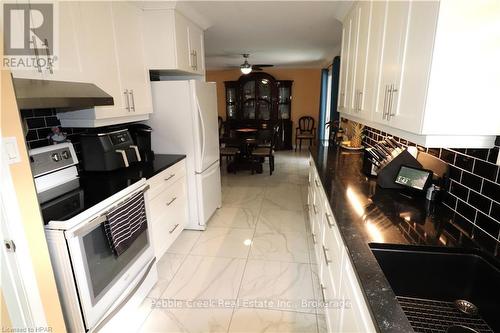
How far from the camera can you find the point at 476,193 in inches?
48.1

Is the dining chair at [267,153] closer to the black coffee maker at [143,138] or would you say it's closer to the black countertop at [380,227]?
the black coffee maker at [143,138]

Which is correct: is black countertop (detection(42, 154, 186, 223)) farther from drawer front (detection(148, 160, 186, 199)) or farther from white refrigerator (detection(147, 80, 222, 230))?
white refrigerator (detection(147, 80, 222, 230))

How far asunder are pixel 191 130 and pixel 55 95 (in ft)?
4.70

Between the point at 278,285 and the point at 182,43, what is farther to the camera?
the point at 182,43

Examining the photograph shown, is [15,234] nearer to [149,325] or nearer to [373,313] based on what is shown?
[149,325]

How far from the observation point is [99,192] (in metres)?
1.63

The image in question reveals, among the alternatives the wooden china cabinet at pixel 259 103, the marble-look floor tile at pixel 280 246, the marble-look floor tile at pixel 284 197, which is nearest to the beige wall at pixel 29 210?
the marble-look floor tile at pixel 280 246

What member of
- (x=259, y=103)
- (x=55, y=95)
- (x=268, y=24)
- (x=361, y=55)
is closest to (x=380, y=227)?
(x=361, y=55)

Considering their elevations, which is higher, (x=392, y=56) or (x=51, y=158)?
(x=392, y=56)

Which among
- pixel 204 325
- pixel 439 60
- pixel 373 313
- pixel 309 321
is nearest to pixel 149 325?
pixel 204 325

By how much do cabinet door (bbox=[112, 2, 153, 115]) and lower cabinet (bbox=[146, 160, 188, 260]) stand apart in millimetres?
662

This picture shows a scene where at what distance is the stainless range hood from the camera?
114 cm

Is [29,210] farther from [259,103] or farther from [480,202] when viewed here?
[259,103]

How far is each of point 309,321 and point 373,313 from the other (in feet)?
3.72
